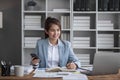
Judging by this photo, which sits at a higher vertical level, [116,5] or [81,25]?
[116,5]

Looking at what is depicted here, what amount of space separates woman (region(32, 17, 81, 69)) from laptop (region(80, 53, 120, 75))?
2.46 feet

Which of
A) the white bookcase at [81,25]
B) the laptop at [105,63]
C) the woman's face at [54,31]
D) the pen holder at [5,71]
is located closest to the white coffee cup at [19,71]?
the pen holder at [5,71]

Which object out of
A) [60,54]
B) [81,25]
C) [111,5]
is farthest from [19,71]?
[111,5]

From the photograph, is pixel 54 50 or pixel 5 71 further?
pixel 54 50

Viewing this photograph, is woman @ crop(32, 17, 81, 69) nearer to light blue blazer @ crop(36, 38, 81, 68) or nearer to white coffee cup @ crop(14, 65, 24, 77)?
light blue blazer @ crop(36, 38, 81, 68)

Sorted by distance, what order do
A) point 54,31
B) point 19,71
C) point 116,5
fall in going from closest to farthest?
point 19,71 → point 54,31 → point 116,5

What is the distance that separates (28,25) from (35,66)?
6.42 ft

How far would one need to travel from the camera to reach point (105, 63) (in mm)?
2607

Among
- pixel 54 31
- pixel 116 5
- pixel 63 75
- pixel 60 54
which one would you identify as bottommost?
pixel 63 75

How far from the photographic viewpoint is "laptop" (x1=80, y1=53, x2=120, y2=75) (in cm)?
260

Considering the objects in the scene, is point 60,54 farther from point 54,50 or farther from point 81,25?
point 81,25

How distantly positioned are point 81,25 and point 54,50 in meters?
1.55

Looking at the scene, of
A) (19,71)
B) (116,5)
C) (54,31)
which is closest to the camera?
(19,71)

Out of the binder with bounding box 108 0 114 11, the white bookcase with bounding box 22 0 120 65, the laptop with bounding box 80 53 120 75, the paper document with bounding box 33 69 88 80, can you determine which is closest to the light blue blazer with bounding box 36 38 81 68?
the paper document with bounding box 33 69 88 80
